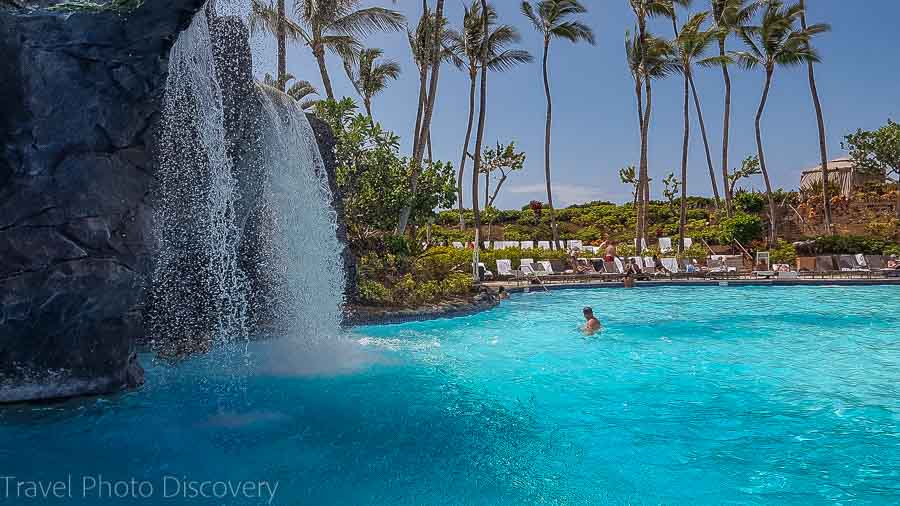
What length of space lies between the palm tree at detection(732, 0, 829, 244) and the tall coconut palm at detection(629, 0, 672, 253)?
17.9 ft

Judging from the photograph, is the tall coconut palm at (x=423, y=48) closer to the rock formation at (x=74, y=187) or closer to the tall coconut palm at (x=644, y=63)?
the tall coconut palm at (x=644, y=63)

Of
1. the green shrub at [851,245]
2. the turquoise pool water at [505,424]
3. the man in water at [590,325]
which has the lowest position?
the turquoise pool water at [505,424]

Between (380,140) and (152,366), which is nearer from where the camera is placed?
(152,366)

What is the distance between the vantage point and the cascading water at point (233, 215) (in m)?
8.12

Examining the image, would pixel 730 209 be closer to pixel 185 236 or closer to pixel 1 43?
pixel 185 236

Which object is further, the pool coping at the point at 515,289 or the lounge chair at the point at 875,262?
the lounge chair at the point at 875,262

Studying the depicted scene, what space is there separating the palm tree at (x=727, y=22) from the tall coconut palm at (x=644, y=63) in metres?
3.48

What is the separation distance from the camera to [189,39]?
7.55 meters

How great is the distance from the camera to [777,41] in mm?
31234

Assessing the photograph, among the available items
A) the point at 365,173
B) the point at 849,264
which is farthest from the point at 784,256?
the point at 365,173

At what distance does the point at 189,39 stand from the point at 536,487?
7238 mm

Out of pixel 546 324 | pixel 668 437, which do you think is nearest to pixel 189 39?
pixel 668 437

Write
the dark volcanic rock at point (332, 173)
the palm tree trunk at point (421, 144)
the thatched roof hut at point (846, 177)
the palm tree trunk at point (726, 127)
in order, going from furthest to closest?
the thatched roof hut at point (846, 177) < the palm tree trunk at point (726, 127) < the palm tree trunk at point (421, 144) < the dark volcanic rock at point (332, 173)

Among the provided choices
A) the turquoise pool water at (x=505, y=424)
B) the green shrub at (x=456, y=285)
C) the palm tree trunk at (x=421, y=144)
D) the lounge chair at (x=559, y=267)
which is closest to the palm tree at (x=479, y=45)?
the palm tree trunk at (x=421, y=144)
